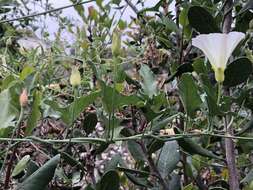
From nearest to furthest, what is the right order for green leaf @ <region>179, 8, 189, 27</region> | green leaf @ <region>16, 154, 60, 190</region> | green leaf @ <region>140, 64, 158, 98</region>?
green leaf @ <region>16, 154, 60, 190</region> → green leaf @ <region>140, 64, 158, 98</region> → green leaf @ <region>179, 8, 189, 27</region>

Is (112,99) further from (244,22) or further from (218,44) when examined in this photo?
(244,22)

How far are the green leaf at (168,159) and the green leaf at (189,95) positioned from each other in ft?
0.56

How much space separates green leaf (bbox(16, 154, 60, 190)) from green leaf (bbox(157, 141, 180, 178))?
0.28 meters

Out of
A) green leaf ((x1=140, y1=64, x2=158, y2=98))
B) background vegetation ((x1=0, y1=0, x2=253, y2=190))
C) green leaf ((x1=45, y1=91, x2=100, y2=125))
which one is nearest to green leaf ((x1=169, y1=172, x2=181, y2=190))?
background vegetation ((x1=0, y1=0, x2=253, y2=190))

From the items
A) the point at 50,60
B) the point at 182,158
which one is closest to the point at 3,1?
the point at 50,60

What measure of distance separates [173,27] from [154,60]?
184 millimetres

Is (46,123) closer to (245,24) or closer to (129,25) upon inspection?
(245,24)

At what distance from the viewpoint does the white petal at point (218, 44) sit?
629 millimetres

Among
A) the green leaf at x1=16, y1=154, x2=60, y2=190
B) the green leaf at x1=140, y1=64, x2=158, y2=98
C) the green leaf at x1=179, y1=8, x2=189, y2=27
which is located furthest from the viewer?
the green leaf at x1=179, y1=8, x2=189, y2=27

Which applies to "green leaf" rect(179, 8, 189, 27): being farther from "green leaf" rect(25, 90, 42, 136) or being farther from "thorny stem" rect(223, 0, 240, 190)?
"green leaf" rect(25, 90, 42, 136)

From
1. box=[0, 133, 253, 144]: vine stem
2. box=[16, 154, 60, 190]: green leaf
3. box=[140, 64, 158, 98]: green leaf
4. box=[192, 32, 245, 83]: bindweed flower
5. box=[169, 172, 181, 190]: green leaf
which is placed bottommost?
box=[169, 172, 181, 190]: green leaf

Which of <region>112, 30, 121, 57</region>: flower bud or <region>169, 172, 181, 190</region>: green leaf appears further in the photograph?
<region>169, 172, 181, 190</region>: green leaf

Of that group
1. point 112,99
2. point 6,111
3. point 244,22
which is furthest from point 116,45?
point 244,22

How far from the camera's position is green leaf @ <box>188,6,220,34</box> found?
77 centimetres
